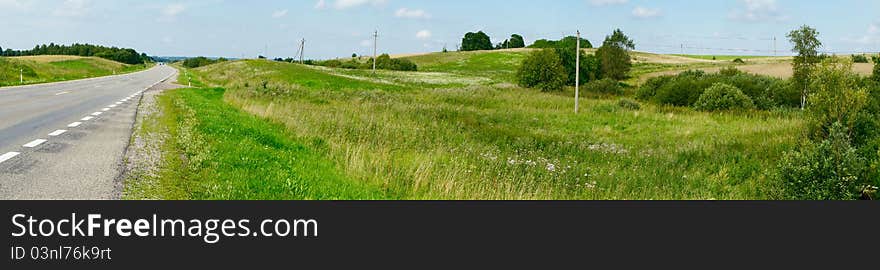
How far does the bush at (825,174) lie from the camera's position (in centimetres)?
1456

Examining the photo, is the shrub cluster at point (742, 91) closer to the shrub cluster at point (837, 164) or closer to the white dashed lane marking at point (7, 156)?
the shrub cluster at point (837, 164)

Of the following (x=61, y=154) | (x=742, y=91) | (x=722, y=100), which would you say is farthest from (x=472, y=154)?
(x=742, y=91)

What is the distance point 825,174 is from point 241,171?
12843 mm

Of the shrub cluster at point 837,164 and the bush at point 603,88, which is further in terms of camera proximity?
the bush at point 603,88

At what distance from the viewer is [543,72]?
63500 mm

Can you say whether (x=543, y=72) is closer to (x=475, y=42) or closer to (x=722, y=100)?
(x=722, y=100)

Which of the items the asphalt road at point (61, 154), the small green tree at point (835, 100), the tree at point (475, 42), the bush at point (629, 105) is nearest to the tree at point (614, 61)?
the bush at point (629, 105)

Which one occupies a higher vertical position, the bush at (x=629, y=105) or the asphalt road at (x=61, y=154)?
the bush at (x=629, y=105)

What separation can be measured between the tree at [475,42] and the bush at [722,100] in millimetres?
147278

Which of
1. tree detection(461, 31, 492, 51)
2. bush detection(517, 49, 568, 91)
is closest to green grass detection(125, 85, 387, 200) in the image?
bush detection(517, 49, 568, 91)

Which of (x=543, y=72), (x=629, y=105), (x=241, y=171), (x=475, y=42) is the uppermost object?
(x=475, y=42)
